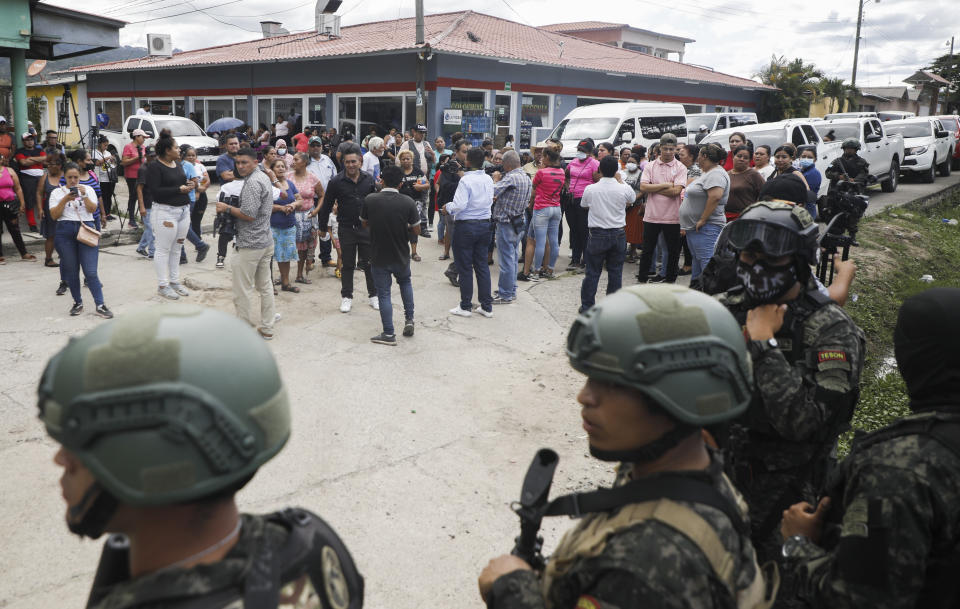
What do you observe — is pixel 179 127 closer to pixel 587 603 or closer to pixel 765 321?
pixel 765 321

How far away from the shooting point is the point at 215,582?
1.17 metres

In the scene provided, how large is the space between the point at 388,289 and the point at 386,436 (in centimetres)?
230

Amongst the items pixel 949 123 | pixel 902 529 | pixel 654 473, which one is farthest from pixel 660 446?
pixel 949 123

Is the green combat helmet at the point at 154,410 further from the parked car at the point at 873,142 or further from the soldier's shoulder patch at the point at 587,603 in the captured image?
the parked car at the point at 873,142

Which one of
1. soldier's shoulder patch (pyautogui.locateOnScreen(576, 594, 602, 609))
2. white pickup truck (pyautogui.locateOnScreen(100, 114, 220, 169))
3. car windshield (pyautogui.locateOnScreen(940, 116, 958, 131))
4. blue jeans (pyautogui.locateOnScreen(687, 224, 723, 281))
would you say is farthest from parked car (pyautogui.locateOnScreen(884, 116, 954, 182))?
soldier's shoulder patch (pyautogui.locateOnScreen(576, 594, 602, 609))

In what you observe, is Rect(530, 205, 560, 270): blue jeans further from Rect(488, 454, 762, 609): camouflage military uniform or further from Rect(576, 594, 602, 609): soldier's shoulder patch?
Rect(576, 594, 602, 609): soldier's shoulder patch

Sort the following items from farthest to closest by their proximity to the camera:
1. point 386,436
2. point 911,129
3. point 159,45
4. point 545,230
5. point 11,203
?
point 159,45 → point 911,129 → point 11,203 → point 545,230 → point 386,436

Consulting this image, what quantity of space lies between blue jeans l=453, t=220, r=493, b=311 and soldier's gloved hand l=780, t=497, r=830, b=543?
18.6 ft

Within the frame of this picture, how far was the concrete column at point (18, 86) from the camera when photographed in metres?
11.6

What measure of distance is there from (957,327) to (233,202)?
6.30m

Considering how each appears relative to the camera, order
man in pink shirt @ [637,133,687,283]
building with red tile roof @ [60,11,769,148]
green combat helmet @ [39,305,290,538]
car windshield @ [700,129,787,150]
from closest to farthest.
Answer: green combat helmet @ [39,305,290,538]
man in pink shirt @ [637,133,687,283]
car windshield @ [700,129,787,150]
building with red tile roof @ [60,11,769,148]

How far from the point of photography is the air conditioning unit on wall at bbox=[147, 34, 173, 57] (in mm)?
28188

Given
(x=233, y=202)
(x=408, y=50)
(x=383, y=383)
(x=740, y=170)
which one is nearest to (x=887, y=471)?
(x=383, y=383)

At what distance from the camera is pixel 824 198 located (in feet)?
18.5
